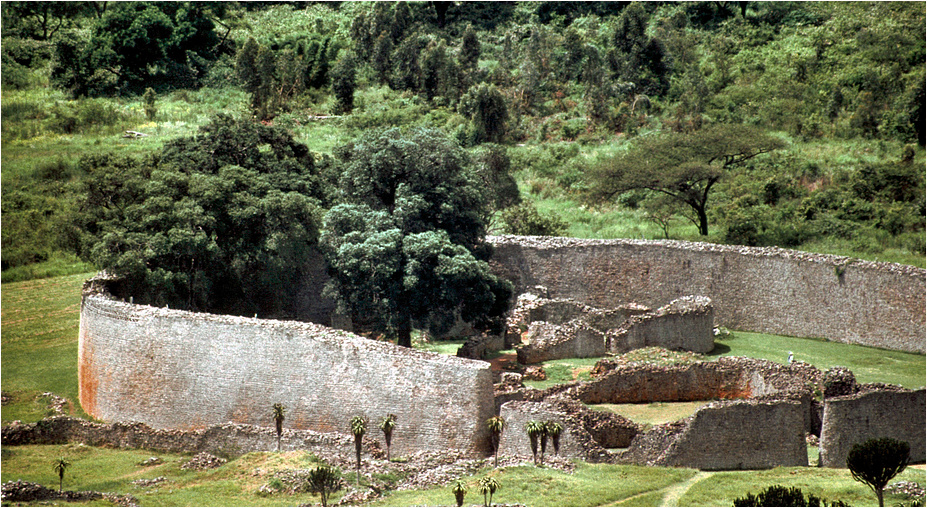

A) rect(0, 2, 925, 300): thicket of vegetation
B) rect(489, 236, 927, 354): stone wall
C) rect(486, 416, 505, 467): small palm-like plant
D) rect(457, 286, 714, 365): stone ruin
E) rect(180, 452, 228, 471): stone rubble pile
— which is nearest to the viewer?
rect(486, 416, 505, 467): small palm-like plant

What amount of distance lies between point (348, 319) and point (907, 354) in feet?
66.9

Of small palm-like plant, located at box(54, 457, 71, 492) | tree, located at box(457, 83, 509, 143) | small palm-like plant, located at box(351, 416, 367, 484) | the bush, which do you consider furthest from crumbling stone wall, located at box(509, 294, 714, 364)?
tree, located at box(457, 83, 509, 143)

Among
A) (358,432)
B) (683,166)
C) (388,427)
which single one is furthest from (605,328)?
(358,432)

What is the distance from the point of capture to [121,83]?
77625 mm

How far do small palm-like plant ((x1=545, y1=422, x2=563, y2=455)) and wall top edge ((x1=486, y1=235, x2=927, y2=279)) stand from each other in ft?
63.6

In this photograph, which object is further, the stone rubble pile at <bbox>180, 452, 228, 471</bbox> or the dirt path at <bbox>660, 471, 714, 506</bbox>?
the stone rubble pile at <bbox>180, 452, 228, 471</bbox>

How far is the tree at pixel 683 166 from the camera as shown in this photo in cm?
5672

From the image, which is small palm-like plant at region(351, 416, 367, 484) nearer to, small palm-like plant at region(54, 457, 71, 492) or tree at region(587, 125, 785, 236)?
small palm-like plant at region(54, 457, 71, 492)

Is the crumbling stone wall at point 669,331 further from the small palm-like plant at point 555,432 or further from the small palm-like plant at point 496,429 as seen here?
the small palm-like plant at point 555,432

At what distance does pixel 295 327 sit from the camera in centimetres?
3741

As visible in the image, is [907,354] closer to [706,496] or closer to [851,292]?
[851,292]

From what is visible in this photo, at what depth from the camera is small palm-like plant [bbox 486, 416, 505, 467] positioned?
3366 cm

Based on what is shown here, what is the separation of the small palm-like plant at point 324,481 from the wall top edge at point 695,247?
21.5 meters

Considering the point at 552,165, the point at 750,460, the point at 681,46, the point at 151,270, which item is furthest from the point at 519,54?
the point at 750,460
